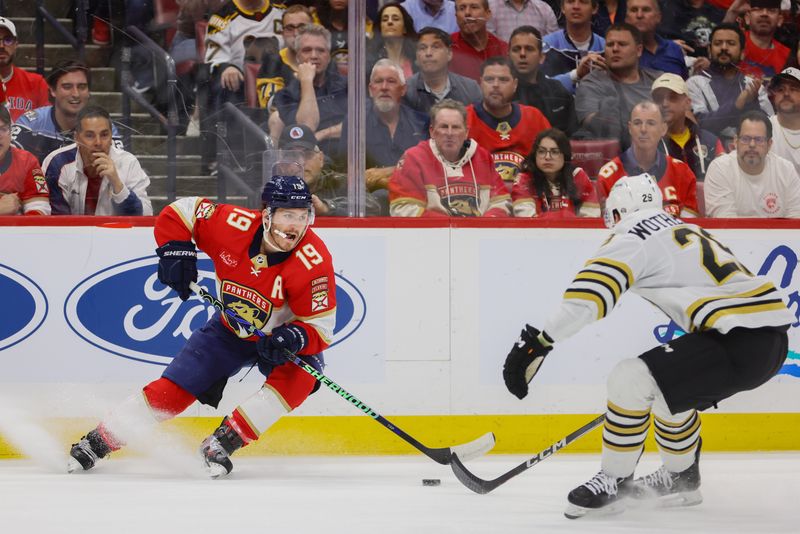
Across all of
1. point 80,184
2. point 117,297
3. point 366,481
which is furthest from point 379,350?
point 80,184

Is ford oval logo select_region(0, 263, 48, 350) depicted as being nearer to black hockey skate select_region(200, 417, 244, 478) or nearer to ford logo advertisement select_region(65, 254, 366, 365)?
ford logo advertisement select_region(65, 254, 366, 365)

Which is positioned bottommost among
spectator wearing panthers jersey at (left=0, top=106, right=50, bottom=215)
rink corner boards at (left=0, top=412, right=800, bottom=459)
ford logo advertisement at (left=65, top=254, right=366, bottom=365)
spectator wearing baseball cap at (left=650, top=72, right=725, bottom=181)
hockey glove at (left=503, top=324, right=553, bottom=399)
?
rink corner boards at (left=0, top=412, right=800, bottom=459)

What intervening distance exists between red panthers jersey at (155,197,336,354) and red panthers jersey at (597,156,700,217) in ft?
5.03

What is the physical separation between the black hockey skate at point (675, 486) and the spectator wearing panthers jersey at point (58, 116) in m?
2.62

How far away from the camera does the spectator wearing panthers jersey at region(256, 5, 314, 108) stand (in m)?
4.90

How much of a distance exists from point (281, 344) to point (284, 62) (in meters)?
1.58

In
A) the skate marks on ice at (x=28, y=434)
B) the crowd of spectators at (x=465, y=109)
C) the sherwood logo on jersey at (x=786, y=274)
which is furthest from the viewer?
the sherwood logo on jersey at (x=786, y=274)

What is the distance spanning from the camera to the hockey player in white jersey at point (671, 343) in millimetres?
3312

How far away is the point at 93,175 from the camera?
15.8 feet

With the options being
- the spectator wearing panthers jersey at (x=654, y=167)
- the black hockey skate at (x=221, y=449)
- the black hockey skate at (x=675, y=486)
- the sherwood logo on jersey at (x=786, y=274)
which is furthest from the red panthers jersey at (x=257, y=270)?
the sherwood logo on jersey at (x=786, y=274)

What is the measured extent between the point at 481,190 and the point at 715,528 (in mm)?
2056

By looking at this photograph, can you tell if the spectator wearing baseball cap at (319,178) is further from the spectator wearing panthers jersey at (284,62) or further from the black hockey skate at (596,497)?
the black hockey skate at (596,497)

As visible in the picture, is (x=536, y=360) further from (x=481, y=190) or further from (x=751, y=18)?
(x=751, y=18)

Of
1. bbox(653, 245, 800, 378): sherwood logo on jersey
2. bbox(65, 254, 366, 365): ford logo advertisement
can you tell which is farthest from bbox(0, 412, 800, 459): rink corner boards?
bbox(653, 245, 800, 378): sherwood logo on jersey
